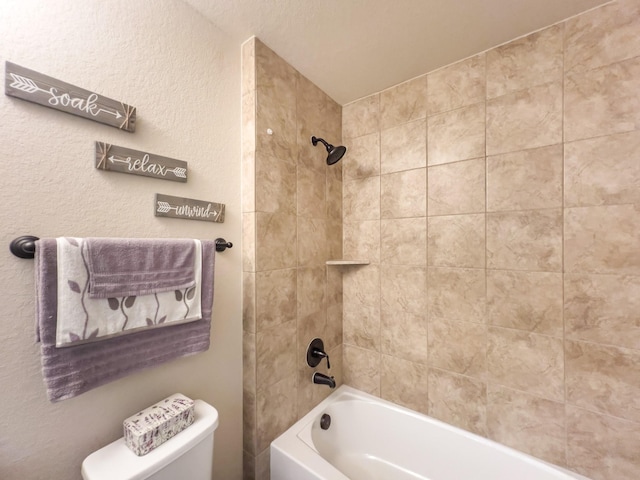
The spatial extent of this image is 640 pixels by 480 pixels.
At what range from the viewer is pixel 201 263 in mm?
898

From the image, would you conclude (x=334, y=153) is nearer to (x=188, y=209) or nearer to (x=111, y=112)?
(x=188, y=209)

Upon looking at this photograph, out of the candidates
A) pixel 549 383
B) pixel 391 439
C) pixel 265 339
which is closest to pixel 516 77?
pixel 549 383

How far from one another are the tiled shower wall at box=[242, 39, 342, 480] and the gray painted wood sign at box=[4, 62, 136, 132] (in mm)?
458

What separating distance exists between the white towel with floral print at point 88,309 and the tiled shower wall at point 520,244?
116cm

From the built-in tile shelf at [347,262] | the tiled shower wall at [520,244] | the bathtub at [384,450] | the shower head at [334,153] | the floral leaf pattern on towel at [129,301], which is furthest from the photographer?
the built-in tile shelf at [347,262]

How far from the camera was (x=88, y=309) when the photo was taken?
65 cm

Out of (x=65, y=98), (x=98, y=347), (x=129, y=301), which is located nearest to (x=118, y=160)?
(x=65, y=98)

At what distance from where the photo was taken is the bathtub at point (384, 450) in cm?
110

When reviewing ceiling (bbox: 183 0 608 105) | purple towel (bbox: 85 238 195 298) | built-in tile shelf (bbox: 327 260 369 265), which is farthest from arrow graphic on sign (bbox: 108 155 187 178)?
built-in tile shelf (bbox: 327 260 369 265)

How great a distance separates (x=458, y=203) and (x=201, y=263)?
1227mm

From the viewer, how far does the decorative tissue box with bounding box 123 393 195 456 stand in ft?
2.29

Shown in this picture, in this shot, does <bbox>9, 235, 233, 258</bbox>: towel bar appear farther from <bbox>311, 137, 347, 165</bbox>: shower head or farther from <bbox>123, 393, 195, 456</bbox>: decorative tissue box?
<bbox>311, 137, 347, 165</bbox>: shower head

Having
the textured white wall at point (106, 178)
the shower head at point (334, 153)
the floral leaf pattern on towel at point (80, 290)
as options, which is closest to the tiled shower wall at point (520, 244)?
the shower head at point (334, 153)

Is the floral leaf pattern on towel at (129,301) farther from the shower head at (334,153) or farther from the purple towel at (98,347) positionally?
the shower head at (334,153)
